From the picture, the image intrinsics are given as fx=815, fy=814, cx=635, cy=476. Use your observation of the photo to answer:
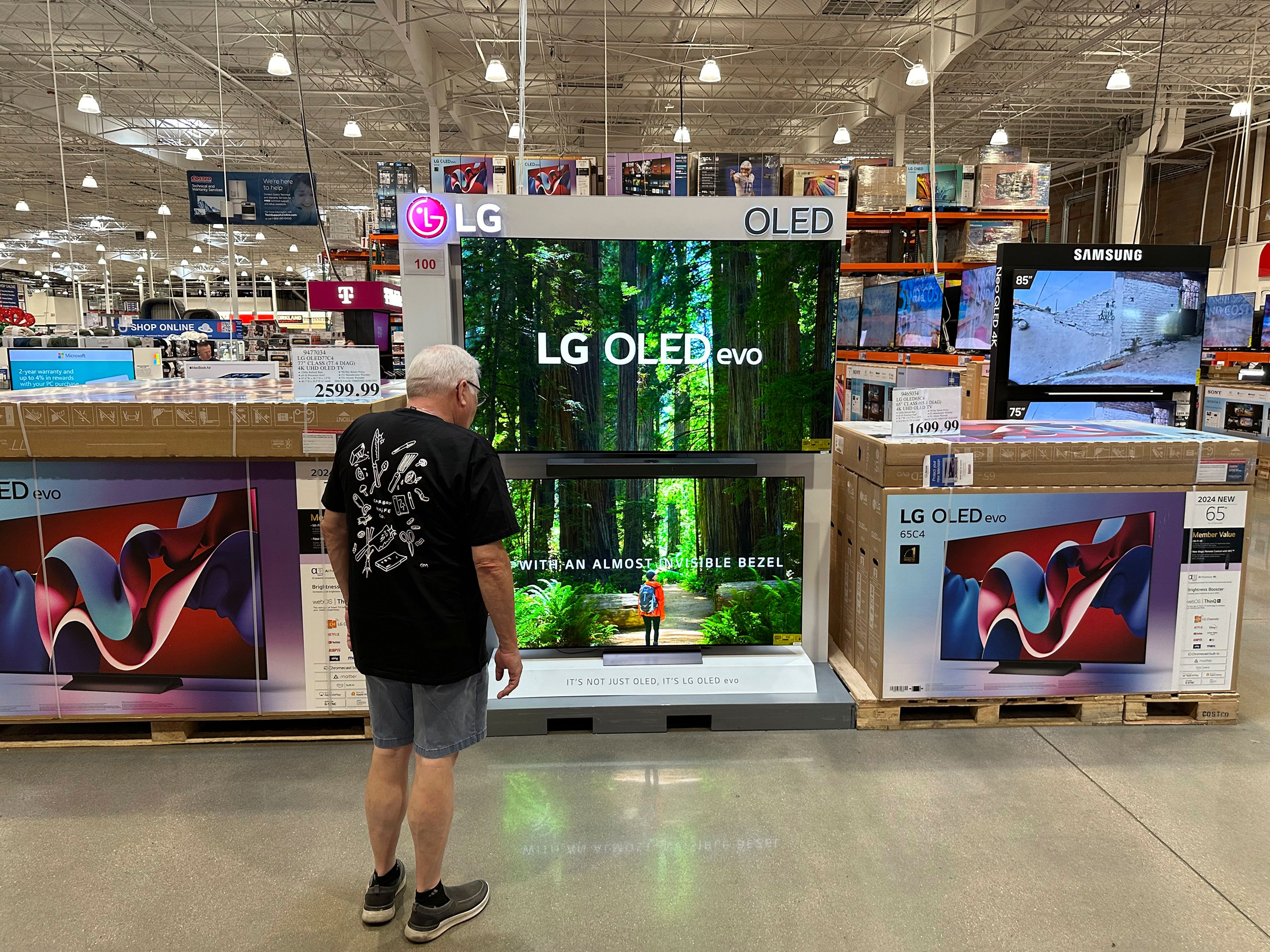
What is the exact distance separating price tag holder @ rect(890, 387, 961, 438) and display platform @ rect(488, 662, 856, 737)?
3.78 feet

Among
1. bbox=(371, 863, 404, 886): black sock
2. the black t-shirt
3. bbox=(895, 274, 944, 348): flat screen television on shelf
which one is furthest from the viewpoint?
bbox=(895, 274, 944, 348): flat screen television on shelf

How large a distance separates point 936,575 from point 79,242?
125 ft

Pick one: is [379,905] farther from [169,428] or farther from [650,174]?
[650,174]

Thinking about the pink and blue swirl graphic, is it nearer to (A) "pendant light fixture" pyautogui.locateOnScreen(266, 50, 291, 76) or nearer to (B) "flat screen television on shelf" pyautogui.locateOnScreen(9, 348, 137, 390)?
(B) "flat screen television on shelf" pyautogui.locateOnScreen(9, 348, 137, 390)

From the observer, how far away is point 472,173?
12.9ft

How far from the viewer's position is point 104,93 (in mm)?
16078

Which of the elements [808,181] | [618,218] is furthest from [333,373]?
[808,181]

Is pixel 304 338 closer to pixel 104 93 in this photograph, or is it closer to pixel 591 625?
pixel 104 93

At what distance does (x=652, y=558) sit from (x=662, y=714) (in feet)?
2.09

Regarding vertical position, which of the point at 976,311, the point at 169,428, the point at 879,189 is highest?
the point at 879,189

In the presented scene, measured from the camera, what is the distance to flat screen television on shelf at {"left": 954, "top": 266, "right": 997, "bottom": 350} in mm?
5363

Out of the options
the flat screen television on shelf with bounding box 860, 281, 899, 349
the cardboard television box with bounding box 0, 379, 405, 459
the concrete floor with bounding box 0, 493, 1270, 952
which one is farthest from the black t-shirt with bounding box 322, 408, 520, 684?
the flat screen television on shelf with bounding box 860, 281, 899, 349

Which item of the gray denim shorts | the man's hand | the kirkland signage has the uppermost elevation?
the kirkland signage

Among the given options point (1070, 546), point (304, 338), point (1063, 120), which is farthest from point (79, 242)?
point (1070, 546)
